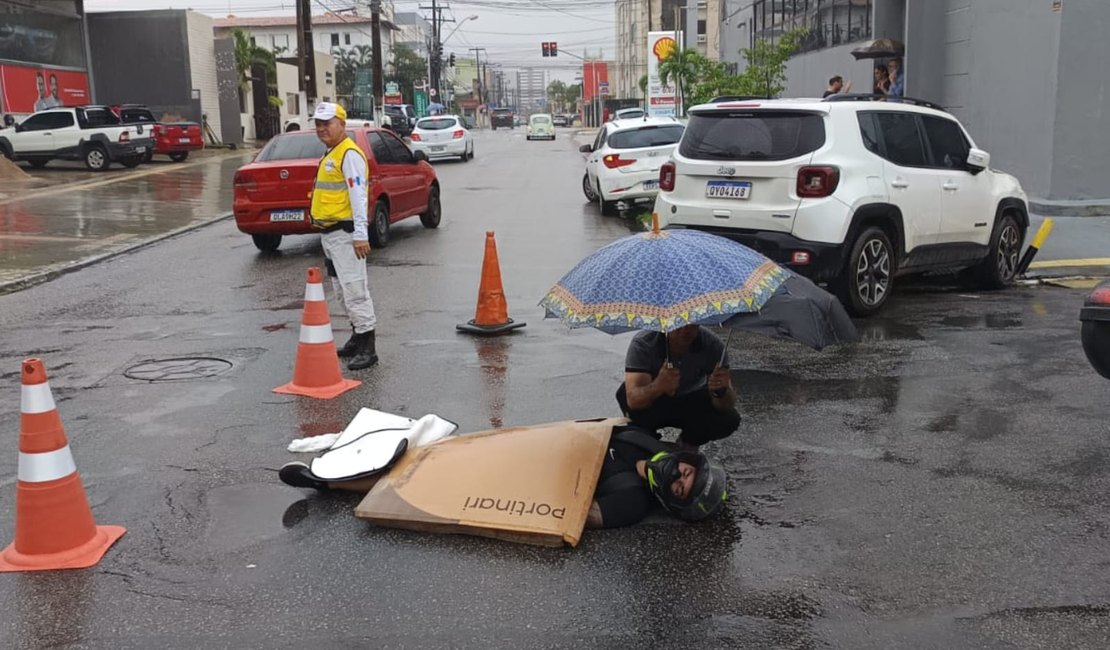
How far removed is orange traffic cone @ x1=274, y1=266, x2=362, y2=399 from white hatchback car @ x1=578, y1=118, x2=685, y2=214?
10.8m

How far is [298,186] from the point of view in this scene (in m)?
13.0

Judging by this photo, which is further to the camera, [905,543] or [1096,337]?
[1096,337]

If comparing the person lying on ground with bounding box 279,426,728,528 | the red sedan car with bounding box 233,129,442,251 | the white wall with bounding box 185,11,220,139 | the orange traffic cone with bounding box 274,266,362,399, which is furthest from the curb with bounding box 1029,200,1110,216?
the white wall with bounding box 185,11,220,139

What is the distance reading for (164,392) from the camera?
6.86m

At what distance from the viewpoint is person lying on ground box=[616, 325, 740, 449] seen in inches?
178

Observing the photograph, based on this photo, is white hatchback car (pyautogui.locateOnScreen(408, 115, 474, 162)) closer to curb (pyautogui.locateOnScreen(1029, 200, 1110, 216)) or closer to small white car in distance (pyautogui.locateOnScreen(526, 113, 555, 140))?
curb (pyautogui.locateOnScreen(1029, 200, 1110, 216))

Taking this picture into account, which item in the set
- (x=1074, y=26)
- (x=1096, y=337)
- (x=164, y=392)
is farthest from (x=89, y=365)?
(x=1074, y=26)

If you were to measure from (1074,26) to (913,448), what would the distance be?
11.5 meters

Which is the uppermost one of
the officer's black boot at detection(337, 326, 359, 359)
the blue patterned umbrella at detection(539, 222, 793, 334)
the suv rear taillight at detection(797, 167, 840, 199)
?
the suv rear taillight at detection(797, 167, 840, 199)

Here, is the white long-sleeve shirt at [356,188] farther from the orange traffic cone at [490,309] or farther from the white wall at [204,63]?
the white wall at [204,63]

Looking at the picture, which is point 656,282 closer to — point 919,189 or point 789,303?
point 789,303

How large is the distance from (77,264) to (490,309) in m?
6.76

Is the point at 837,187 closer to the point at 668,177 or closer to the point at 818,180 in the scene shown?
the point at 818,180

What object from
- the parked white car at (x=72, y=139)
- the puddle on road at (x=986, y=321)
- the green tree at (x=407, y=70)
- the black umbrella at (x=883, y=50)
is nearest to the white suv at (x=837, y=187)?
the puddle on road at (x=986, y=321)
